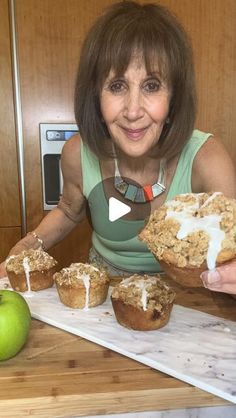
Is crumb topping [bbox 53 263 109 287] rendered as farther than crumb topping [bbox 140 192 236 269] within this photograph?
Yes

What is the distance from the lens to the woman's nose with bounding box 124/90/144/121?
3.18 feet

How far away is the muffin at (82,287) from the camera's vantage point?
3.04 feet

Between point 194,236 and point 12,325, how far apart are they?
1.11 ft

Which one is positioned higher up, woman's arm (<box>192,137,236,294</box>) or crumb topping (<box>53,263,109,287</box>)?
woman's arm (<box>192,137,236,294</box>)

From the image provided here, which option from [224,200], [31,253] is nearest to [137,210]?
[31,253]

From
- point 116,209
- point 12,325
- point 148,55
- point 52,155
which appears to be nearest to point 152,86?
point 148,55

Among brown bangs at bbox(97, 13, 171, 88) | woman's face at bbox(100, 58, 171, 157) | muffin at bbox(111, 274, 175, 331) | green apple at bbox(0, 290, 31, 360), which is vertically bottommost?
muffin at bbox(111, 274, 175, 331)

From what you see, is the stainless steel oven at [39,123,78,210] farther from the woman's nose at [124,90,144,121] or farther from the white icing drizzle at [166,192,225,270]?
the white icing drizzle at [166,192,225,270]

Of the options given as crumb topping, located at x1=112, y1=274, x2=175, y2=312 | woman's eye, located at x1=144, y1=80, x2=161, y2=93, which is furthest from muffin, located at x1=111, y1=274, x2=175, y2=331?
woman's eye, located at x1=144, y1=80, x2=161, y2=93

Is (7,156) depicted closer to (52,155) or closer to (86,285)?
(52,155)

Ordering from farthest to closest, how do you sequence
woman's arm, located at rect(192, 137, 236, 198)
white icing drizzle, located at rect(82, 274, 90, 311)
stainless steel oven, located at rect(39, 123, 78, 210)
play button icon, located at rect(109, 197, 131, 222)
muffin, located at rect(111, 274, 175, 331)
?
stainless steel oven, located at rect(39, 123, 78, 210), play button icon, located at rect(109, 197, 131, 222), woman's arm, located at rect(192, 137, 236, 198), white icing drizzle, located at rect(82, 274, 90, 311), muffin, located at rect(111, 274, 175, 331)

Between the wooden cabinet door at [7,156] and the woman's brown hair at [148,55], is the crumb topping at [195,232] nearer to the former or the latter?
the woman's brown hair at [148,55]

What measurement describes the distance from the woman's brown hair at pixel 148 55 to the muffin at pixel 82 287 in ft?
1.32

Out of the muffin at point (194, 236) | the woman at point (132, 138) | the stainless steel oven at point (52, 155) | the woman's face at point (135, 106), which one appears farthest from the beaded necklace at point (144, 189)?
the stainless steel oven at point (52, 155)
